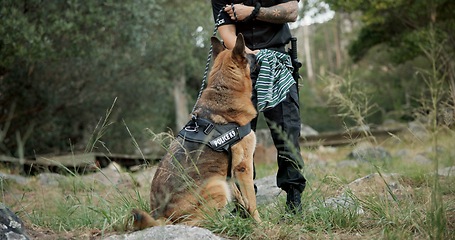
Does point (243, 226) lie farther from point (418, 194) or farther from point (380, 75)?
point (380, 75)

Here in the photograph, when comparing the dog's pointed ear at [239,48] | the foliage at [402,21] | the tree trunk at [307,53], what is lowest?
the tree trunk at [307,53]

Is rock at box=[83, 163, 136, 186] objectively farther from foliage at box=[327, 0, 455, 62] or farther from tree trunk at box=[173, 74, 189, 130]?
tree trunk at box=[173, 74, 189, 130]

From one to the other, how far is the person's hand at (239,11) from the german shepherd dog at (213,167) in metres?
0.37

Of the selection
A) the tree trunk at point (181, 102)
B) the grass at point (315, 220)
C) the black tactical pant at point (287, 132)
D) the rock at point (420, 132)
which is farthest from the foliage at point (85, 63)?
the black tactical pant at point (287, 132)

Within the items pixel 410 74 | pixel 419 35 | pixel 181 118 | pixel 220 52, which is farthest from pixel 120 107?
pixel 220 52

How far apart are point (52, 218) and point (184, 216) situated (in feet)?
4.04

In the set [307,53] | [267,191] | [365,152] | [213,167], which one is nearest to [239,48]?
[213,167]

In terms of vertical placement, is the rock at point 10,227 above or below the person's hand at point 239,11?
below

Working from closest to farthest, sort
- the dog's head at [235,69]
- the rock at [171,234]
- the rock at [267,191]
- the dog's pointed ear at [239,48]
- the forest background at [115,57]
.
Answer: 1. the rock at [171,234]
2. the dog's pointed ear at [239,48]
3. the dog's head at [235,69]
4. the rock at [267,191]
5. the forest background at [115,57]

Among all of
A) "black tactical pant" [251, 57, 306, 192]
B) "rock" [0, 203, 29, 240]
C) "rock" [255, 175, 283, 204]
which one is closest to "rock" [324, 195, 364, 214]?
"black tactical pant" [251, 57, 306, 192]

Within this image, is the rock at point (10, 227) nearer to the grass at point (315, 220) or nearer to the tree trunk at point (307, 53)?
the grass at point (315, 220)

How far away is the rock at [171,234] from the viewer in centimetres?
354

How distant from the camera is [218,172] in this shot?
4.39 metres

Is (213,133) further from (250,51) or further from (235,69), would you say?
(250,51)
